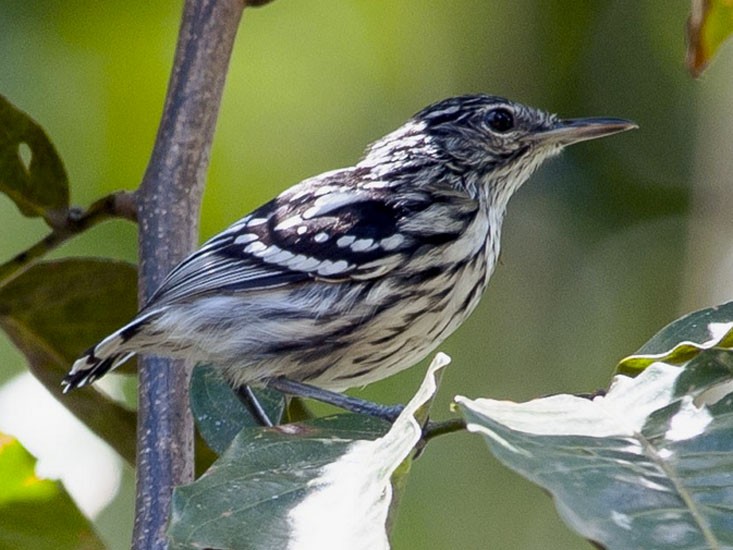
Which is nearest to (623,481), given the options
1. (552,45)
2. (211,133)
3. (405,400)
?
(211,133)

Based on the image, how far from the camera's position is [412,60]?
7.33m

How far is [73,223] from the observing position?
11.5 ft

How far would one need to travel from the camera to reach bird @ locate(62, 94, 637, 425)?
146 inches

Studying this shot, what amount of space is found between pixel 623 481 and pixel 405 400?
12.6ft

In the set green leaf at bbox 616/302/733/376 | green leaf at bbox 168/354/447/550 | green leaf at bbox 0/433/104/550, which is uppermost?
green leaf at bbox 616/302/733/376

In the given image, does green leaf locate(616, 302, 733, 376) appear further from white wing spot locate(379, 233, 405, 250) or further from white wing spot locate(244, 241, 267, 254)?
white wing spot locate(244, 241, 267, 254)

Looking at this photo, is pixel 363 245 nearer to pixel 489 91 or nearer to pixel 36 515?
pixel 36 515

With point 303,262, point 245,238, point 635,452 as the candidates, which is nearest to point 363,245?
point 303,262

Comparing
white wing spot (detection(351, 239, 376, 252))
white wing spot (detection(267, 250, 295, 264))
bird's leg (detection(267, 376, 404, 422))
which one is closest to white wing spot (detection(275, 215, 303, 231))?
white wing spot (detection(267, 250, 295, 264))

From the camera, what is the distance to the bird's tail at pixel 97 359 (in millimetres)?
3553

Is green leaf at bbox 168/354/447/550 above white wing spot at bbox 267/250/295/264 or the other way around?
the other way around

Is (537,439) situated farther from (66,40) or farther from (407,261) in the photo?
(66,40)

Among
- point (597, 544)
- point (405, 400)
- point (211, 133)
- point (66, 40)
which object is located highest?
point (66, 40)

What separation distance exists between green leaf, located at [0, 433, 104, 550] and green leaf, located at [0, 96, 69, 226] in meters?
0.71
